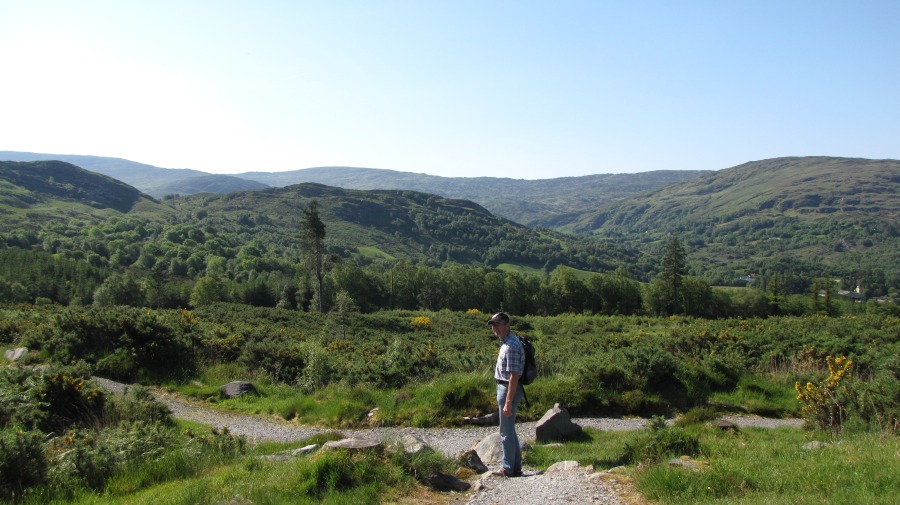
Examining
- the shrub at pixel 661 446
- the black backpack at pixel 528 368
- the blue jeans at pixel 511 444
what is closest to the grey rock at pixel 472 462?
the blue jeans at pixel 511 444

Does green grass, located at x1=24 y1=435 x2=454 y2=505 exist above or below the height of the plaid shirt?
below

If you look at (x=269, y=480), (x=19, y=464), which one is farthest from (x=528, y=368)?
(x=19, y=464)

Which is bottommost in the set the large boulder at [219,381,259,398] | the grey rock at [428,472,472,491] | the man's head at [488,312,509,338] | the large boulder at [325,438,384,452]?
the large boulder at [219,381,259,398]

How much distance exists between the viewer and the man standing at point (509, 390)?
7.87m

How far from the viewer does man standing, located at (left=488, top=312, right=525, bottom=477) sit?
7871 mm

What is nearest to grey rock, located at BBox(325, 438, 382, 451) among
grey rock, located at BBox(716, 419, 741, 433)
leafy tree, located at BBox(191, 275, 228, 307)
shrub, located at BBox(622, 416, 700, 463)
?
shrub, located at BBox(622, 416, 700, 463)

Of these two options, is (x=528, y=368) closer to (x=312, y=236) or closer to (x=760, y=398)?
(x=760, y=398)

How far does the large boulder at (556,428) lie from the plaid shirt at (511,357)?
9.63ft

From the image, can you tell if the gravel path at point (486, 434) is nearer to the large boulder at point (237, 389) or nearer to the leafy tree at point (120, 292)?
the large boulder at point (237, 389)

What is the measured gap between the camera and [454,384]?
12.8 m

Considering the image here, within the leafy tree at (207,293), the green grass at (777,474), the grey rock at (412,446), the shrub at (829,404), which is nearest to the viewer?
the green grass at (777,474)

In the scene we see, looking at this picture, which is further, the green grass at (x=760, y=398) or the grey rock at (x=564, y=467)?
the green grass at (x=760, y=398)

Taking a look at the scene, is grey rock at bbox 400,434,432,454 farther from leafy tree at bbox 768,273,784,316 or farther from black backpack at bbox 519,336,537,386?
leafy tree at bbox 768,273,784,316

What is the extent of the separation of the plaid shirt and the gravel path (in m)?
1.59
